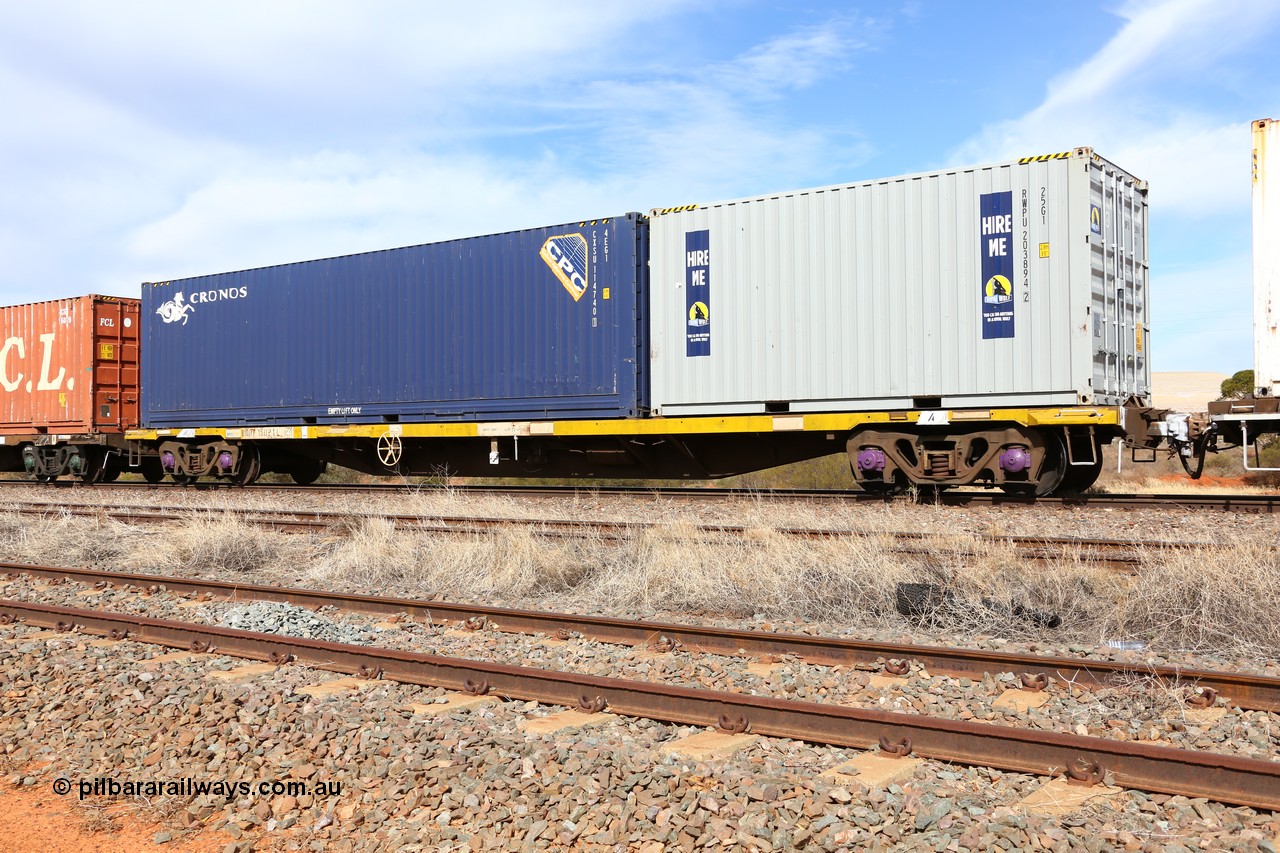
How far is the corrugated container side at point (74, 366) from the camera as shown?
19.5 meters

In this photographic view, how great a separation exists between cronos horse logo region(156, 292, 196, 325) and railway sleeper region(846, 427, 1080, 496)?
12.5 meters

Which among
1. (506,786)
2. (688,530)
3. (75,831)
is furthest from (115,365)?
(506,786)

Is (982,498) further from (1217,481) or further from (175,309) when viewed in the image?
(175,309)

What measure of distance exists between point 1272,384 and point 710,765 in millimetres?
9578

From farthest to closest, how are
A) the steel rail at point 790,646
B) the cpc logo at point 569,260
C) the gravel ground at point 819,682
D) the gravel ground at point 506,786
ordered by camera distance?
the cpc logo at point 569,260, the steel rail at point 790,646, the gravel ground at point 819,682, the gravel ground at point 506,786

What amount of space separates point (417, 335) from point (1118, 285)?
968 cm

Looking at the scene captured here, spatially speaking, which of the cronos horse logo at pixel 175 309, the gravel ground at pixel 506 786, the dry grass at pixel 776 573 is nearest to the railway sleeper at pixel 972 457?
the dry grass at pixel 776 573

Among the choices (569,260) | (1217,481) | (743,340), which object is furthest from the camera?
(1217,481)

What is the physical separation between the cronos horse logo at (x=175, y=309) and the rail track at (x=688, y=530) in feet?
17.6

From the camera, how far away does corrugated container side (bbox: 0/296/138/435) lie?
64.0ft

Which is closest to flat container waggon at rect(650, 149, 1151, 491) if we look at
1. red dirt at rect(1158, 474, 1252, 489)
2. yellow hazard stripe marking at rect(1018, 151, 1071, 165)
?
yellow hazard stripe marking at rect(1018, 151, 1071, 165)

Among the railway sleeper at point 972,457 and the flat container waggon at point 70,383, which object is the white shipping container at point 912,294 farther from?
the flat container waggon at point 70,383

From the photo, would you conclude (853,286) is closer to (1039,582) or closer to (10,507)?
(1039,582)

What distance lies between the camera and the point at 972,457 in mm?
12562
